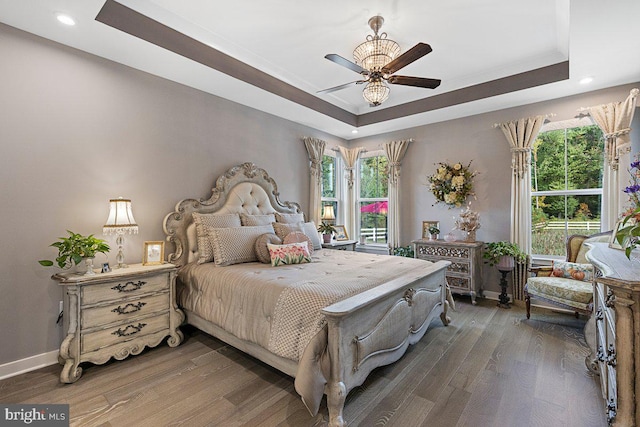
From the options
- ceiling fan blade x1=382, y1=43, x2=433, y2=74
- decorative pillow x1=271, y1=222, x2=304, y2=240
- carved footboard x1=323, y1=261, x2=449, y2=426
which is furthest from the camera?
decorative pillow x1=271, y1=222, x2=304, y2=240

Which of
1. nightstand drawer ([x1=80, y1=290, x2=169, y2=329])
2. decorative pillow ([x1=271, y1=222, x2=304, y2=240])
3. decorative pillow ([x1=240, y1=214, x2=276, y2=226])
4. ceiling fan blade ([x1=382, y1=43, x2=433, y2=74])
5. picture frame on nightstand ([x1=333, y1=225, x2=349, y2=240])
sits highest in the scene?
ceiling fan blade ([x1=382, y1=43, x2=433, y2=74])

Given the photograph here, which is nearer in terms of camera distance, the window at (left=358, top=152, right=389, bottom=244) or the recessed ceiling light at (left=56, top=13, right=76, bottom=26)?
the recessed ceiling light at (left=56, top=13, right=76, bottom=26)

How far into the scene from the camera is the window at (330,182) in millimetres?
5496

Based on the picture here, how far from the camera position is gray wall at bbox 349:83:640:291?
3.76 metres

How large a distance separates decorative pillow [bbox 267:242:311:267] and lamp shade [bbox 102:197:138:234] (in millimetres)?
1297

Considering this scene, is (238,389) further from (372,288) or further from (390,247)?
(390,247)

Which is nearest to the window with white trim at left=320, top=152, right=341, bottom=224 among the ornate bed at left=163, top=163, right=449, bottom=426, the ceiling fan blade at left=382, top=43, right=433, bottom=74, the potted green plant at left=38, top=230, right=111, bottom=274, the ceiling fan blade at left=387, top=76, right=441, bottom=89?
the ornate bed at left=163, top=163, right=449, bottom=426

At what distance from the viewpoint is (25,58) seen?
2.37 metres

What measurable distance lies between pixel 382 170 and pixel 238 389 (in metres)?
4.35

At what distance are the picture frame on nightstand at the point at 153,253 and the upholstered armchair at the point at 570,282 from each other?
3.97 meters

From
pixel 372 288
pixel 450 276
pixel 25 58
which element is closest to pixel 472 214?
pixel 450 276

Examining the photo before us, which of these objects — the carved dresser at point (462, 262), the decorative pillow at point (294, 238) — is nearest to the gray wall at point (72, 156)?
the decorative pillow at point (294, 238)

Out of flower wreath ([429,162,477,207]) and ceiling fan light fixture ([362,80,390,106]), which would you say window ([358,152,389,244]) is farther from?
ceiling fan light fixture ([362,80,390,106])

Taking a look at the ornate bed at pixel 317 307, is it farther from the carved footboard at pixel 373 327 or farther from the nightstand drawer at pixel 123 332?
the nightstand drawer at pixel 123 332
